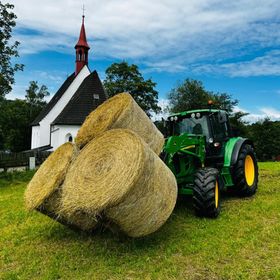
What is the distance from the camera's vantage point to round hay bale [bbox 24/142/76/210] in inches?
181

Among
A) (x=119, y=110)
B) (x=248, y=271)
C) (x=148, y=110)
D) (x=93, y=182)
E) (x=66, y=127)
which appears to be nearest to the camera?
(x=248, y=271)

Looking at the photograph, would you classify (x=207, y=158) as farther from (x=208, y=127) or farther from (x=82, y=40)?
(x=82, y=40)

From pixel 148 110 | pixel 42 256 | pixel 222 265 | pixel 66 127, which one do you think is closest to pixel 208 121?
pixel 222 265

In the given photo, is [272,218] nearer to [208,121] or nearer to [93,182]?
[208,121]

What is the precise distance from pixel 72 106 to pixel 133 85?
13.3 m

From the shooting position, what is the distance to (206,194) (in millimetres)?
5590

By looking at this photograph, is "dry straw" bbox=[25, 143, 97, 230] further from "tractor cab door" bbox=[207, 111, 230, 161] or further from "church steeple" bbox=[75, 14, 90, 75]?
"church steeple" bbox=[75, 14, 90, 75]

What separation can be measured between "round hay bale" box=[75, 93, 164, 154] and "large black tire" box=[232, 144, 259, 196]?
7.99 feet

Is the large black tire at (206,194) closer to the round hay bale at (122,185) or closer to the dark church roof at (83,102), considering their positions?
the round hay bale at (122,185)

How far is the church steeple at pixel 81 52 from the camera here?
33781 millimetres

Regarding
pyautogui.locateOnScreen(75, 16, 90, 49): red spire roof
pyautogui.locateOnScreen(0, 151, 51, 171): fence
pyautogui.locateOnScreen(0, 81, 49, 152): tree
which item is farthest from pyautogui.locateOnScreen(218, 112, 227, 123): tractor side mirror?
pyautogui.locateOnScreen(0, 81, 49, 152): tree

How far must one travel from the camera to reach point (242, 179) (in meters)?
7.36

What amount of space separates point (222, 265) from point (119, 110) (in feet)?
8.64

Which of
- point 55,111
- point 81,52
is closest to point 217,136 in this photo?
point 55,111
